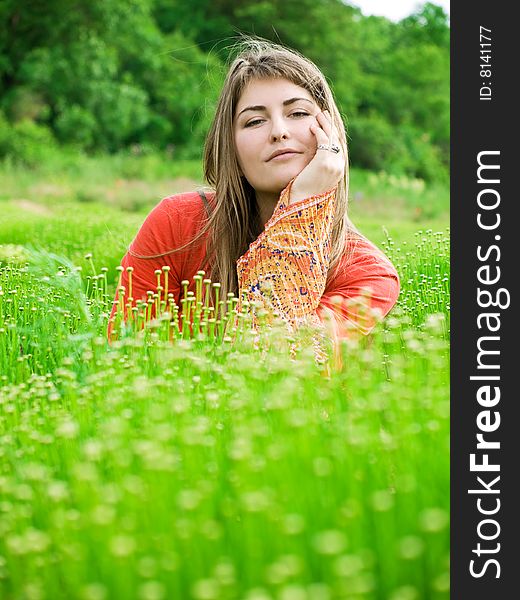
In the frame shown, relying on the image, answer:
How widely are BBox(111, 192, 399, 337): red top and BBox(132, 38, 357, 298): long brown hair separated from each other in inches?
2.1

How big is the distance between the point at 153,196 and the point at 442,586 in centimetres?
1442

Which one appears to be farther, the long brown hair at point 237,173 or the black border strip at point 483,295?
the long brown hair at point 237,173

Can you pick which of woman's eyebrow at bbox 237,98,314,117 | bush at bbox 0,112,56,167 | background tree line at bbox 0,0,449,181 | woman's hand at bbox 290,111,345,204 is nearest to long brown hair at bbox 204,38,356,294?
woman's eyebrow at bbox 237,98,314,117

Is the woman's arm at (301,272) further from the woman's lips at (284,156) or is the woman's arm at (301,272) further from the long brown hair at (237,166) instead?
the long brown hair at (237,166)

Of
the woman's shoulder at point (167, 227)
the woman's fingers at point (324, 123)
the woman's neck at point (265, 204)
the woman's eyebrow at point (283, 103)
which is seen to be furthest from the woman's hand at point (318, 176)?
the woman's shoulder at point (167, 227)

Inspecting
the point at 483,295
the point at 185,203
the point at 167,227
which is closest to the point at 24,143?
the point at 185,203

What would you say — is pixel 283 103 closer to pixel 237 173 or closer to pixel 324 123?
pixel 324 123

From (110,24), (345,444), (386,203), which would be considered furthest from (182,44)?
(345,444)

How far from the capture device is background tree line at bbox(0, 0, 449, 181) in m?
23.2

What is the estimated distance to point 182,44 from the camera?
28516 mm

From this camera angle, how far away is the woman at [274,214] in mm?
3465

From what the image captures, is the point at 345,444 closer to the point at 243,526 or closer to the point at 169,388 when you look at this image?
the point at 243,526

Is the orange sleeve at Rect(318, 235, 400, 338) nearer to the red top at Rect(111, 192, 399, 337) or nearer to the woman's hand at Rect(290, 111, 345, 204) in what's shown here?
the red top at Rect(111, 192, 399, 337)

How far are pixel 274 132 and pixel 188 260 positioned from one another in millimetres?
752
